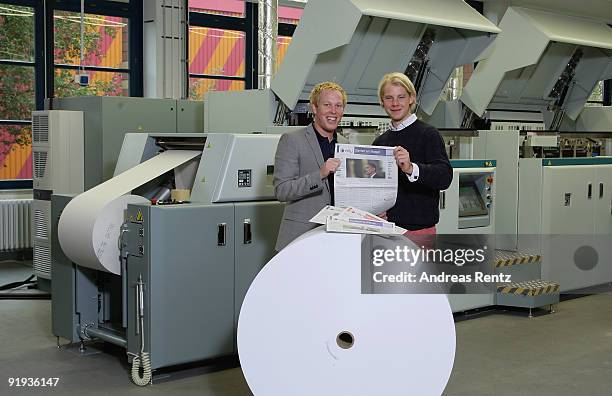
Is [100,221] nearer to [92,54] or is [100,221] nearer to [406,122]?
[406,122]

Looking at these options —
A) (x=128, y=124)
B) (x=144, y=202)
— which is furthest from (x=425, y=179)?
(x=128, y=124)

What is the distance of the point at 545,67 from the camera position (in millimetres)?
7812

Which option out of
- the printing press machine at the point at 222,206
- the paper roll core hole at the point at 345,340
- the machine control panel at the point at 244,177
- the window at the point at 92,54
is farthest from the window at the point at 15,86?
the paper roll core hole at the point at 345,340

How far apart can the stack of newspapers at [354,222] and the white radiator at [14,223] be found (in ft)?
17.9

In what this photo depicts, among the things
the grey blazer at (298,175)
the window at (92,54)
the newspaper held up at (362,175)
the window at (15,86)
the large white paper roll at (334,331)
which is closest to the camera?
the large white paper roll at (334,331)

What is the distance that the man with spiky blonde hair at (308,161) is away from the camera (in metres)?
3.38

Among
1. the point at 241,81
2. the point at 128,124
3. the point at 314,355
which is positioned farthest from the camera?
the point at 241,81

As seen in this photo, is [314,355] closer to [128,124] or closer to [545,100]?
[128,124]

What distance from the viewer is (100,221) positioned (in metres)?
4.28

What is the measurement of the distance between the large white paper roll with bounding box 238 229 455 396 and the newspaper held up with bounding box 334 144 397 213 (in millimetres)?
288

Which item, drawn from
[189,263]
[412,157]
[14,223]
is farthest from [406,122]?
[14,223]

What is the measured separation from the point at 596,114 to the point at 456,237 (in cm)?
599

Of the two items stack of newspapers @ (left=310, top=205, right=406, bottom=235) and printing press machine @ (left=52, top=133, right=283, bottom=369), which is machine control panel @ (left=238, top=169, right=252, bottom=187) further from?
stack of newspapers @ (left=310, top=205, right=406, bottom=235)

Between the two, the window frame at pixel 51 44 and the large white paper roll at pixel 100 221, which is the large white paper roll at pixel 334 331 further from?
the window frame at pixel 51 44
